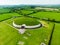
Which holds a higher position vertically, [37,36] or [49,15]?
[49,15]

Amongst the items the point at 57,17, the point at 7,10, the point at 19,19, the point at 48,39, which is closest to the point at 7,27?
the point at 19,19

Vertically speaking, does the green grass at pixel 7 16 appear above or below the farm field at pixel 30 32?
above

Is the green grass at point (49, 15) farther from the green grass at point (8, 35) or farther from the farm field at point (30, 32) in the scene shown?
the green grass at point (8, 35)

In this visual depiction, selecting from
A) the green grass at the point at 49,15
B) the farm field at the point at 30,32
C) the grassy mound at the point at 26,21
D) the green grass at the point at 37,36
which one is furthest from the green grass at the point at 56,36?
the grassy mound at the point at 26,21

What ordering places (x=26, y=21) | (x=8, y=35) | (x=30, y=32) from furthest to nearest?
(x=26, y=21), (x=30, y=32), (x=8, y=35)

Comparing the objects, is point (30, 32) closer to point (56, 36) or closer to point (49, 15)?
point (56, 36)

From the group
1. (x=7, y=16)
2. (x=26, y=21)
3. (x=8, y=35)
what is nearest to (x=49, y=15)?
(x=26, y=21)

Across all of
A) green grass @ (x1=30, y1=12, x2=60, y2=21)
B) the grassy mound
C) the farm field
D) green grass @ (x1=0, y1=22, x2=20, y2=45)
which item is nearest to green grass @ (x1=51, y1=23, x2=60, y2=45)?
the farm field

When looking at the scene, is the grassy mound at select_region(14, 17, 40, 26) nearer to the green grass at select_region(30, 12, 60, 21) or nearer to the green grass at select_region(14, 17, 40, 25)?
the green grass at select_region(14, 17, 40, 25)
